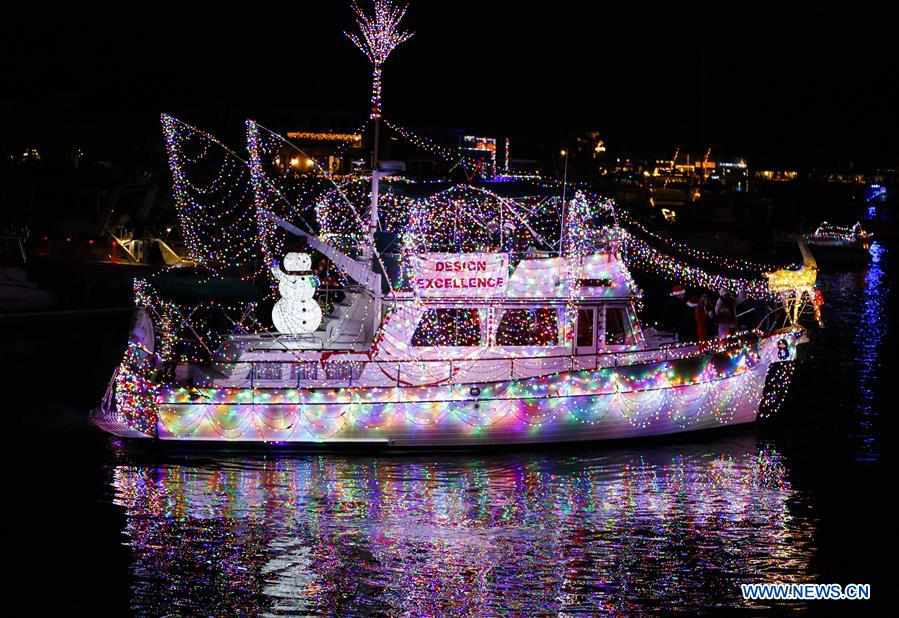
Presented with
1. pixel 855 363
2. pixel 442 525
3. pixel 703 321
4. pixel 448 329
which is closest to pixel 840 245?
pixel 855 363

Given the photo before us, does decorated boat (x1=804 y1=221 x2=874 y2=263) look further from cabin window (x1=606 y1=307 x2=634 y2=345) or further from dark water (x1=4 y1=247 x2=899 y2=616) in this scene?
cabin window (x1=606 y1=307 x2=634 y2=345)

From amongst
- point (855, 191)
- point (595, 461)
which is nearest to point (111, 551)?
point (595, 461)

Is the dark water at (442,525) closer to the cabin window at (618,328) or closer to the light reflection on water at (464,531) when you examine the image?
the light reflection on water at (464,531)

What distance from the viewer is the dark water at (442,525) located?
14062mm

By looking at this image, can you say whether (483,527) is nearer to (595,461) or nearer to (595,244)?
(595,461)

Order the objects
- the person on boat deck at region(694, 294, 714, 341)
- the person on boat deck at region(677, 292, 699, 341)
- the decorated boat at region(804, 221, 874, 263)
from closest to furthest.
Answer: the person on boat deck at region(694, 294, 714, 341)
the person on boat deck at region(677, 292, 699, 341)
the decorated boat at region(804, 221, 874, 263)

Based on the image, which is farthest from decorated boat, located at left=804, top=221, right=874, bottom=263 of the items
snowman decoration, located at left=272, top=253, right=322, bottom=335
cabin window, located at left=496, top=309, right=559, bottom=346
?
snowman decoration, located at left=272, top=253, right=322, bottom=335

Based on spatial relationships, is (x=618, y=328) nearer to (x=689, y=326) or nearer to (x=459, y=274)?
(x=459, y=274)

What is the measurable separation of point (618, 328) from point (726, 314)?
9.48ft

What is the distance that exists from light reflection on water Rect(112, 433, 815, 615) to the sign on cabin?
2774mm

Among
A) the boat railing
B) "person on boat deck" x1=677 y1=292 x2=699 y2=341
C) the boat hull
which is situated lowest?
the boat hull

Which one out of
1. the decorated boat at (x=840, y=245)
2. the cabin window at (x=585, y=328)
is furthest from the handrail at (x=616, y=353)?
the decorated boat at (x=840, y=245)

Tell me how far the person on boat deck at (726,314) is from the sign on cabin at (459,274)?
4.70 metres

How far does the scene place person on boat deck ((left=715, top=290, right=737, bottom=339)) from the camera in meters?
21.4
